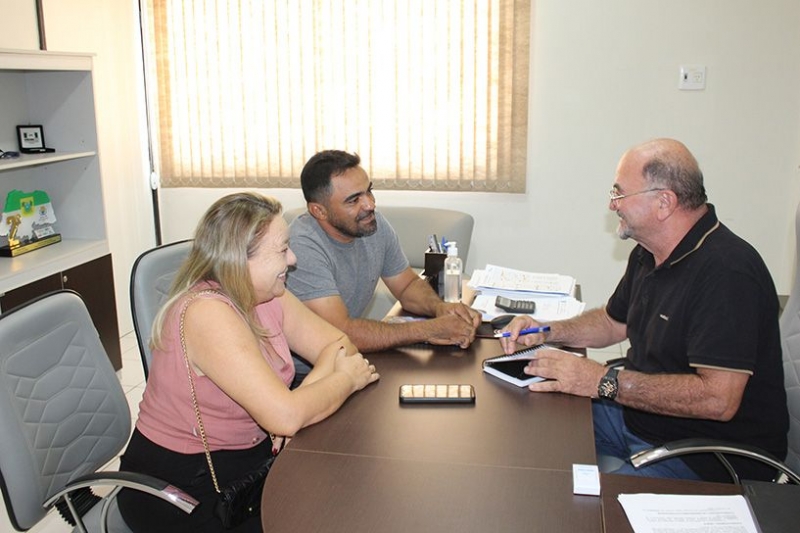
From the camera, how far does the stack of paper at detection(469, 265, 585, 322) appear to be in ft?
8.93

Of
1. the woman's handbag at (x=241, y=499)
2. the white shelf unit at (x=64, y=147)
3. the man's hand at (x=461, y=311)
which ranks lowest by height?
the woman's handbag at (x=241, y=499)

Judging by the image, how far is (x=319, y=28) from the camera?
4.65 metres

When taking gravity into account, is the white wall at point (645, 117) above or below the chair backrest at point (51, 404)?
above

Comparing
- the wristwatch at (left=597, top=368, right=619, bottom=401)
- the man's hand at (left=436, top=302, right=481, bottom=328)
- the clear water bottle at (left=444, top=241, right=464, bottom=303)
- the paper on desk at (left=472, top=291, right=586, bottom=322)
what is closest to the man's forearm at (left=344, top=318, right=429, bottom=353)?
Result: the man's hand at (left=436, top=302, right=481, bottom=328)

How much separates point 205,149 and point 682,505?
13.4 feet

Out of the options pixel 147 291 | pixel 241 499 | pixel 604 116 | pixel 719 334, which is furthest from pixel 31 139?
pixel 719 334

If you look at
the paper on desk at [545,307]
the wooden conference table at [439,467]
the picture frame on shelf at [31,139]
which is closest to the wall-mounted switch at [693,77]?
the paper on desk at [545,307]

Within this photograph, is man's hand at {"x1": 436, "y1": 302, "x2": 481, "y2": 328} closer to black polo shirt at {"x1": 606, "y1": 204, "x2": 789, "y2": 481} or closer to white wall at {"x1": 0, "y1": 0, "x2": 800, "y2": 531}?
black polo shirt at {"x1": 606, "y1": 204, "x2": 789, "y2": 481}

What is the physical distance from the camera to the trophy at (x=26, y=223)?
12.2 ft

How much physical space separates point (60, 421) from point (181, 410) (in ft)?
0.99

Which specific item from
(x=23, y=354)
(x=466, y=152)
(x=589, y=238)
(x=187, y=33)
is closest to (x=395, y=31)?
(x=466, y=152)

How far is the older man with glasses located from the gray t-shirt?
27.3 inches

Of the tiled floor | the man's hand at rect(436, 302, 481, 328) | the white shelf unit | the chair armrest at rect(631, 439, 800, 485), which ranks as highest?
the white shelf unit

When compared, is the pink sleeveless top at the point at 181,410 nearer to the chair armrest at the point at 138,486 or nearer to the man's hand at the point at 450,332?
the chair armrest at the point at 138,486
